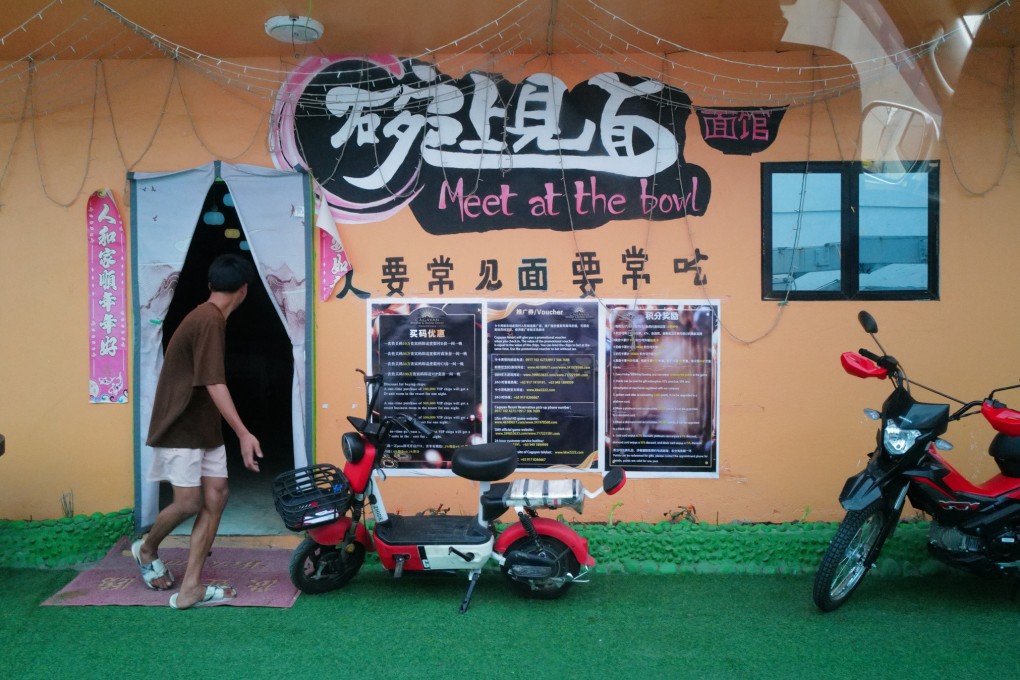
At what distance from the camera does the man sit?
3.97 metres

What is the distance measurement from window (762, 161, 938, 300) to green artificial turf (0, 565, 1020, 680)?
2.01 m

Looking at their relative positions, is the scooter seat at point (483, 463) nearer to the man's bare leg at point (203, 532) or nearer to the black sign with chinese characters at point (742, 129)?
the man's bare leg at point (203, 532)

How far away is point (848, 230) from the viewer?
16.5 ft

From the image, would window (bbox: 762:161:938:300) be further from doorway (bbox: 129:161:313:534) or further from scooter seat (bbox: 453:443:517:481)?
doorway (bbox: 129:161:313:534)

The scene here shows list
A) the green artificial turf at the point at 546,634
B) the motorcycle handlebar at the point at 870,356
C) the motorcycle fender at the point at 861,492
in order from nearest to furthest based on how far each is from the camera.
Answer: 1. the green artificial turf at the point at 546,634
2. the motorcycle fender at the point at 861,492
3. the motorcycle handlebar at the point at 870,356

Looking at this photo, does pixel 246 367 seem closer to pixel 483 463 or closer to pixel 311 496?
pixel 311 496

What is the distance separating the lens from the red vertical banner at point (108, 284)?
5.14 metres

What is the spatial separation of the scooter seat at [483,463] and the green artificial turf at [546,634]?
2.63ft

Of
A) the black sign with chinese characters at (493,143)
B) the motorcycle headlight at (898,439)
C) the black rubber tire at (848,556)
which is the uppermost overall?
the black sign with chinese characters at (493,143)

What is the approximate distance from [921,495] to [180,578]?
A: 4.52 meters

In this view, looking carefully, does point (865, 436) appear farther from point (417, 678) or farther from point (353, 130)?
point (353, 130)

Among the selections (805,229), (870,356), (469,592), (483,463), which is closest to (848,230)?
(805,229)

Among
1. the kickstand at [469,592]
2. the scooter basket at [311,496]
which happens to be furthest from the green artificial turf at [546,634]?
the scooter basket at [311,496]

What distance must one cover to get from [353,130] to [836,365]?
3886 millimetres
